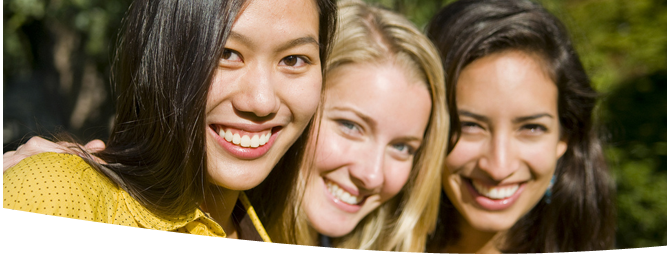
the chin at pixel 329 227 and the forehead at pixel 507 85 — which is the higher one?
the forehead at pixel 507 85

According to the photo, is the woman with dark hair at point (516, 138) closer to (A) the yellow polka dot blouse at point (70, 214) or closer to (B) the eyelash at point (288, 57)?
(B) the eyelash at point (288, 57)

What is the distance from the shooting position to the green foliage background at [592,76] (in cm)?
357

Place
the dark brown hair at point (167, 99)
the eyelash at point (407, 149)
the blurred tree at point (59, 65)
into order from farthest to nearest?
the blurred tree at point (59, 65) < the eyelash at point (407, 149) < the dark brown hair at point (167, 99)

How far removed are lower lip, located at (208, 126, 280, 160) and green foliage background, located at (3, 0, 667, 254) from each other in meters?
2.27

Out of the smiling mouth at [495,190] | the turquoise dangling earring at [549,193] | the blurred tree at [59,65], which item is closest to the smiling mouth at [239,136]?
the smiling mouth at [495,190]

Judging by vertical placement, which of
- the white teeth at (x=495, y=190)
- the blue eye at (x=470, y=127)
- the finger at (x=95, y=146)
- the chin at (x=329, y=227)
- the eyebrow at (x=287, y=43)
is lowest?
the chin at (x=329, y=227)

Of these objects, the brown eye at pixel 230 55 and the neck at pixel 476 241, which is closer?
the brown eye at pixel 230 55

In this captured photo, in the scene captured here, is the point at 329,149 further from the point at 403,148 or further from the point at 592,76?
the point at 592,76

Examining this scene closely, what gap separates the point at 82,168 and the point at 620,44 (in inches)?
212

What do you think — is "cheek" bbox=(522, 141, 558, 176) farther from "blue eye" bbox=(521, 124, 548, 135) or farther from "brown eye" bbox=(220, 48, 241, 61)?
"brown eye" bbox=(220, 48, 241, 61)

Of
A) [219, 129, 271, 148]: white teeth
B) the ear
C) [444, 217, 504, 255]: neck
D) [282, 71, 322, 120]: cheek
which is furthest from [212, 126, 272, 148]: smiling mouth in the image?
the ear

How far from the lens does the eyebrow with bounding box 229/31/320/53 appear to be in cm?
138

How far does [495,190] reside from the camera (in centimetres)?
229

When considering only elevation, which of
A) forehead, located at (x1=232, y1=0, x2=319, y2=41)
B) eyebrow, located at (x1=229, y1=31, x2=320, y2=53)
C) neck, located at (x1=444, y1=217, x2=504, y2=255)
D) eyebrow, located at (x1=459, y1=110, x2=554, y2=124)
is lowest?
neck, located at (x1=444, y1=217, x2=504, y2=255)
